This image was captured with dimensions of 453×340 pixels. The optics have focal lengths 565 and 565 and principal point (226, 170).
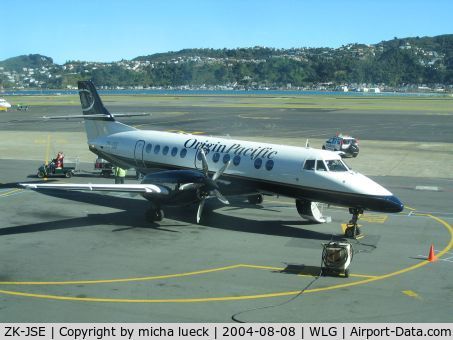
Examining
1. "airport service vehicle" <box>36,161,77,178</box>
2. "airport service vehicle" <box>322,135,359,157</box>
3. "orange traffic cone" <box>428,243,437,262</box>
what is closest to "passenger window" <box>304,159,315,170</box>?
"orange traffic cone" <box>428,243,437,262</box>

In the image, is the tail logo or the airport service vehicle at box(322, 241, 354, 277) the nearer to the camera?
the airport service vehicle at box(322, 241, 354, 277)

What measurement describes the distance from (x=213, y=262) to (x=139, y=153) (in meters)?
12.8

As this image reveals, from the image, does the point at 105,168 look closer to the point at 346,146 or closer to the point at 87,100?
the point at 87,100

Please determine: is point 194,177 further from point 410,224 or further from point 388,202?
point 410,224

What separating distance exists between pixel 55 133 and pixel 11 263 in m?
50.6

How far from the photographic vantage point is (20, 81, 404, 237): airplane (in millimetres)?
23797

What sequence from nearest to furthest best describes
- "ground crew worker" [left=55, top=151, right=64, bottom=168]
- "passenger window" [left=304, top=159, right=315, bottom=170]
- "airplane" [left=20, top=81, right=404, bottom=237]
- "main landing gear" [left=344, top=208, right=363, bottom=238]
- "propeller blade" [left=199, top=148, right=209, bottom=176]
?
"main landing gear" [left=344, top=208, right=363, bottom=238] < "airplane" [left=20, top=81, right=404, bottom=237] < "passenger window" [left=304, top=159, right=315, bottom=170] < "propeller blade" [left=199, top=148, right=209, bottom=176] < "ground crew worker" [left=55, top=151, right=64, bottom=168]

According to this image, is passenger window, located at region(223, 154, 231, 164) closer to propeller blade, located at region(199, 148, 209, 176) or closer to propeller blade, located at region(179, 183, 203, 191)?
propeller blade, located at region(199, 148, 209, 176)

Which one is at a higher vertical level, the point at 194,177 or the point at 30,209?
the point at 194,177

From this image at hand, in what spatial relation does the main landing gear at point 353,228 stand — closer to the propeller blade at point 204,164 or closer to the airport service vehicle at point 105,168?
the propeller blade at point 204,164

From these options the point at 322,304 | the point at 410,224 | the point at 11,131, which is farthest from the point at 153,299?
the point at 11,131

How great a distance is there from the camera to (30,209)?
95.5 feet

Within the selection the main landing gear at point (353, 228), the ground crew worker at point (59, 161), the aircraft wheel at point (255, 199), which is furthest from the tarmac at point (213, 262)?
the ground crew worker at point (59, 161)

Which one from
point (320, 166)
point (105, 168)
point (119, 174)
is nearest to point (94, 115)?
point (119, 174)
